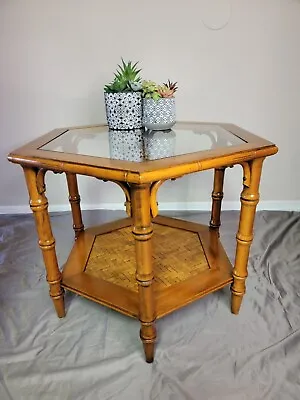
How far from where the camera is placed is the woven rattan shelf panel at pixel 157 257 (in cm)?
115

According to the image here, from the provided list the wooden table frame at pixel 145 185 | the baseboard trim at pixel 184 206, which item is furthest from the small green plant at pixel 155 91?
the baseboard trim at pixel 184 206

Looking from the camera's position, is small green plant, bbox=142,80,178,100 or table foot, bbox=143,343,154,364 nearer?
table foot, bbox=143,343,154,364

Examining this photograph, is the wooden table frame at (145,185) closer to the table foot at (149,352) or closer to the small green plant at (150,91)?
the table foot at (149,352)

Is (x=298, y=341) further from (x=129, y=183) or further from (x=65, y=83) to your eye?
(x=65, y=83)

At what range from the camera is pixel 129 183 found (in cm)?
77

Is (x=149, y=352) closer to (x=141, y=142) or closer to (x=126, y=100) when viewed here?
(x=141, y=142)

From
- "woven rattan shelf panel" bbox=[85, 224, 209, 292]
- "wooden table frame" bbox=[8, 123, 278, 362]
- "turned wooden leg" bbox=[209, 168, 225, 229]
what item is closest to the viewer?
"wooden table frame" bbox=[8, 123, 278, 362]

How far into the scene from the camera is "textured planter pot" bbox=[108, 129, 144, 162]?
874 millimetres

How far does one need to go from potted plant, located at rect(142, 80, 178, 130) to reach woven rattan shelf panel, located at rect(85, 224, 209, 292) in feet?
1.50

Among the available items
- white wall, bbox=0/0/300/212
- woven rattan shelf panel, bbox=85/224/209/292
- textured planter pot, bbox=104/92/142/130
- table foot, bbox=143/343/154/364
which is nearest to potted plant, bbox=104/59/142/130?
textured planter pot, bbox=104/92/142/130

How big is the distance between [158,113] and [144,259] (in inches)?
22.0

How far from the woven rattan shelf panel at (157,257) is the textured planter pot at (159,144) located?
0.44m

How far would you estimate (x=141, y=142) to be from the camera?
3.42 ft

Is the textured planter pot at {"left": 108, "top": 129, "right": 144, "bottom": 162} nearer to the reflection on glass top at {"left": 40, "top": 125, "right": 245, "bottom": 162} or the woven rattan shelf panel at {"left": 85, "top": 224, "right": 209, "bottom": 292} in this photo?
the reflection on glass top at {"left": 40, "top": 125, "right": 245, "bottom": 162}
